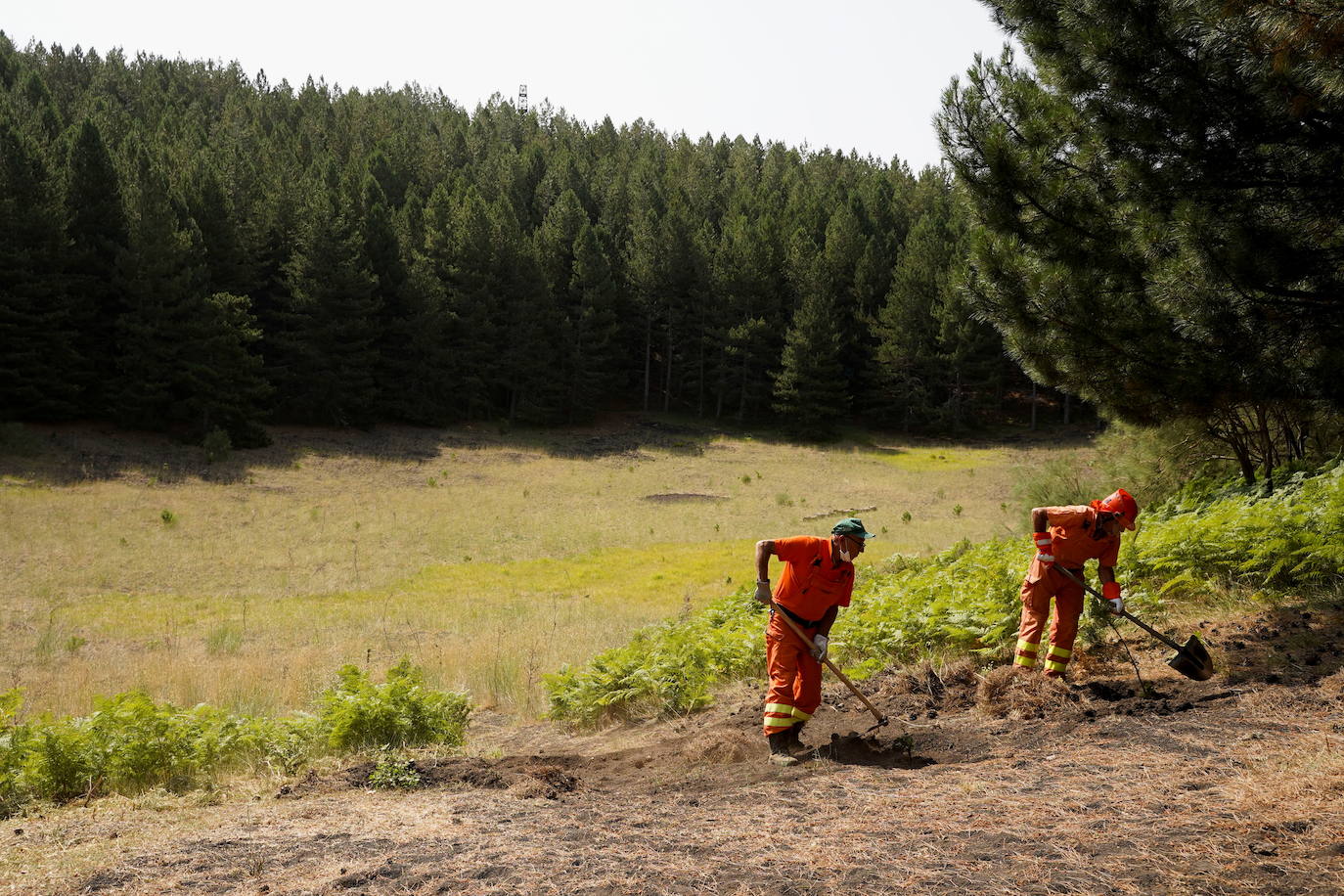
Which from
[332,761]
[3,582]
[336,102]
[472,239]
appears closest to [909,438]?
[472,239]

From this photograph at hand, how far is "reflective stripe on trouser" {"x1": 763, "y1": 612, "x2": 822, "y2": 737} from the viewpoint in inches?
247

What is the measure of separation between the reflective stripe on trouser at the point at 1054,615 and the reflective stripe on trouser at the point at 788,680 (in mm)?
2017

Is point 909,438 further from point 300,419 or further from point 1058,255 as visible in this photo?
point 1058,255

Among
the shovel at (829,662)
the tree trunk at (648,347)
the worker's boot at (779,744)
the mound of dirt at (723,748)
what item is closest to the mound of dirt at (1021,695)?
the shovel at (829,662)

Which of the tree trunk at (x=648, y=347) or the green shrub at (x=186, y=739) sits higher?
the tree trunk at (x=648, y=347)

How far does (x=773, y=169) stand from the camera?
93.6m

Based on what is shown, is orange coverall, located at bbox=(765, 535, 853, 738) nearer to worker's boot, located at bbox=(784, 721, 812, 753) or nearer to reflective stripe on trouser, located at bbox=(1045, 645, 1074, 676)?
worker's boot, located at bbox=(784, 721, 812, 753)

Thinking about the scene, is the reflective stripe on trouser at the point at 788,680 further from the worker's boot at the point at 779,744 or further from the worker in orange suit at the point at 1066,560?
the worker in orange suit at the point at 1066,560

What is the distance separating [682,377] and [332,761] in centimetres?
5454

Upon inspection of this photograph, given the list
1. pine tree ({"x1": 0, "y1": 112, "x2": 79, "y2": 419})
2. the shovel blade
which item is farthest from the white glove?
pine tree ({"x1": 0, "y1": 112, "x2": 79, "y2": 419})

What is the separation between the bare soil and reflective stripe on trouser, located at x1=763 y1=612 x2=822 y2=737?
0.30 metres

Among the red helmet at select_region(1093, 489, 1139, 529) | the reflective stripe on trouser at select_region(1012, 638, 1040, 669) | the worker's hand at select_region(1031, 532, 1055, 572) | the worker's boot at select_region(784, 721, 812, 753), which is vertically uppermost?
the red helmet at select_region(1093, 489, 1139, 529)

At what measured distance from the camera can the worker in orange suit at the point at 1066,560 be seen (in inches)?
284

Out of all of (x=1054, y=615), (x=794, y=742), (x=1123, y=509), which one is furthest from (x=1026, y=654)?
(x=794, y=742)
